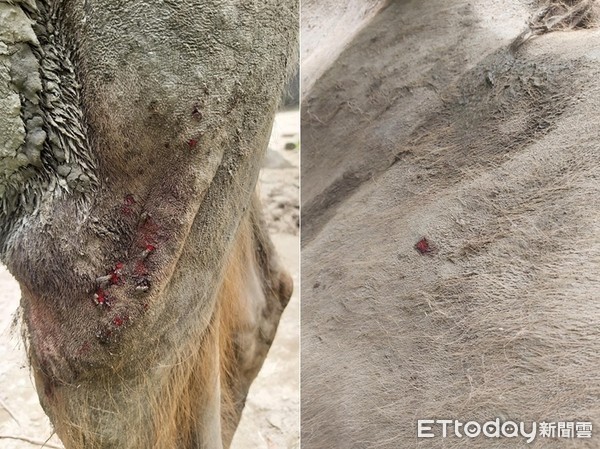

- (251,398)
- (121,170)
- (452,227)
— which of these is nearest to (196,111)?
(121,170)

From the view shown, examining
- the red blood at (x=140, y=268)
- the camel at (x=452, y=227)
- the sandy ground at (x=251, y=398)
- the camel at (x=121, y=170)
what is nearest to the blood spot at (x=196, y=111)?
the camel at (x=121, y=170)

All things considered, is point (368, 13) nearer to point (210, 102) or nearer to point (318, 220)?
point (318, 220)

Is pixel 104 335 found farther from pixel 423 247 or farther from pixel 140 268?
pixel 423 247

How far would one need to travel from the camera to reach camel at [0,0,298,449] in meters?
0.49

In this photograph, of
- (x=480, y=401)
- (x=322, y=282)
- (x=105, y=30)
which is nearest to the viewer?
(x=105, y=30)

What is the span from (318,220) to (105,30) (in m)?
0.35

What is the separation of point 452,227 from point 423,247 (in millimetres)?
36

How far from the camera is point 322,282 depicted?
28.9 inches

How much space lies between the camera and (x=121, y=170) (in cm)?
51

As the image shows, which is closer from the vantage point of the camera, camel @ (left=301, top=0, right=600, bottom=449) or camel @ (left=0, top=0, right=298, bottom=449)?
camel @ (left=0, top=0, right=298, bottom=449)

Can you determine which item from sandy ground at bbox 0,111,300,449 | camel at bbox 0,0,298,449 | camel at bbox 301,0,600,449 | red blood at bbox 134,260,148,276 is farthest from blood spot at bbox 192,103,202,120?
sandy ground at bbox 0,111,300,449

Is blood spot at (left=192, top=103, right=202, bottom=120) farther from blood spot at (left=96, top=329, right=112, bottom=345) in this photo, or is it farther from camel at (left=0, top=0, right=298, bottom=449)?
blood spot at (left=96, top=329, right=112, bottom=345)

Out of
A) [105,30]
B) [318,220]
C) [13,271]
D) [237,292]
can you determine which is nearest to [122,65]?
[105,30]

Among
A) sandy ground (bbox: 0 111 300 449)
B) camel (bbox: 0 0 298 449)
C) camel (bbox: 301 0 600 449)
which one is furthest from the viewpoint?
sandy ground (bbox: 0 111 300 449)
